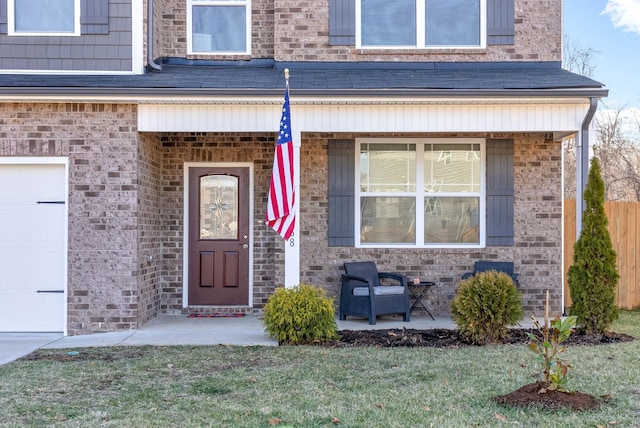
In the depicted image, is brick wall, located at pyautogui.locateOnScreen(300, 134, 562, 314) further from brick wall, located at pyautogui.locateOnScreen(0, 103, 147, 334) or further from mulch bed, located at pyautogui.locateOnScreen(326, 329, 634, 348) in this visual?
brick wall, located at pyautogui.locateOnScreen(0, 103, 147, 334)

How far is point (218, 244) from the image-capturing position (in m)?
10.2

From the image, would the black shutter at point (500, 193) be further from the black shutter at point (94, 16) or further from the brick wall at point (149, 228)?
the black shutter at point (94, 16)

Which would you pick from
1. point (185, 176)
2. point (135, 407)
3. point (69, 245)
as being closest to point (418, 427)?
point (135, 407)

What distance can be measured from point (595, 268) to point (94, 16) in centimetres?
690

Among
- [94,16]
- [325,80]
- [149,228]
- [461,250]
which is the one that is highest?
[94,16]

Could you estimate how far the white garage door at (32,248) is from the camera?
8.70m

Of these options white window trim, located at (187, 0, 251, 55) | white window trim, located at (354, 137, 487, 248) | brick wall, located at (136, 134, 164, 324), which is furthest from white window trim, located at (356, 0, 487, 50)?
brick wall, located at (136, 134, 164, 324)

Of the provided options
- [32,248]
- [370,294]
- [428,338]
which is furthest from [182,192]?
[428,338]

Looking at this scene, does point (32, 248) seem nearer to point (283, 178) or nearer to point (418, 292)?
point (283, 178)

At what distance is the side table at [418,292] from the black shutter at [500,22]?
3.57 metres

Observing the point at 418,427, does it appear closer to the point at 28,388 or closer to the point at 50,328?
the point at 28,388

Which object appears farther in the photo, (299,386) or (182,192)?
(182,192)

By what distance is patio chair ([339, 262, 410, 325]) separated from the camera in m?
9.02

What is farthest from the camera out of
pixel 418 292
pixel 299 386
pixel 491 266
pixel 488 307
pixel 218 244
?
pixel 218 244
